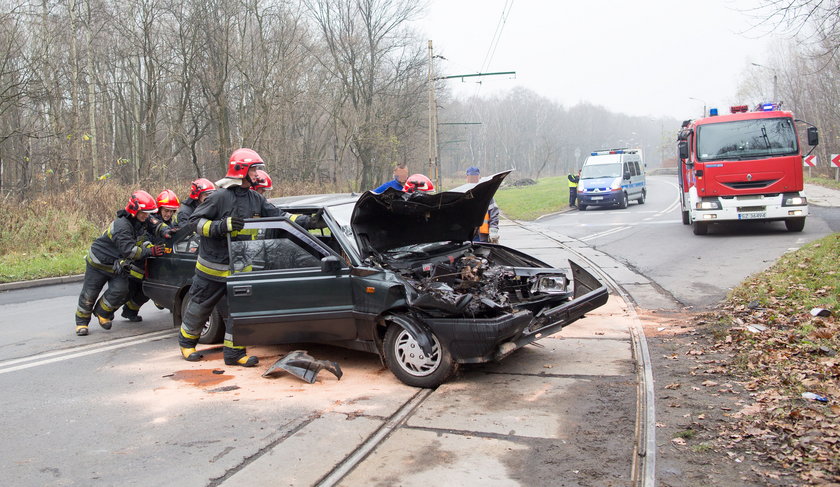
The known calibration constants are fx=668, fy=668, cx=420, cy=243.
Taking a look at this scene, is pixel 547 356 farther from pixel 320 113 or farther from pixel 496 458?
pixel 320 113

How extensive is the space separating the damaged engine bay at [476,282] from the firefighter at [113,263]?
3.44 meters

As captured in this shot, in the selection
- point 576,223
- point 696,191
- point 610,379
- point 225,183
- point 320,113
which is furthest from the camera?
point 320,113

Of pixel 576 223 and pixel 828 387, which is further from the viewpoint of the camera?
pixel 576 223

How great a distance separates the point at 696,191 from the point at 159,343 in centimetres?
1233

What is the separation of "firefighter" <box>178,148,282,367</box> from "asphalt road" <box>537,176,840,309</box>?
5.54m

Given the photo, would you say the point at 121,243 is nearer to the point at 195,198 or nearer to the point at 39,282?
the point at 195,198

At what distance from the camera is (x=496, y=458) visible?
13.3 ft

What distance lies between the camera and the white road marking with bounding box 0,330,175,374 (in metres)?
6.70

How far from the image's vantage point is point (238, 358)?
21.0ft

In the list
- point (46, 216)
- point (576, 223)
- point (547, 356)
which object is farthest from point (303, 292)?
point (576, 223)

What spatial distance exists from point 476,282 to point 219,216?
2526mm

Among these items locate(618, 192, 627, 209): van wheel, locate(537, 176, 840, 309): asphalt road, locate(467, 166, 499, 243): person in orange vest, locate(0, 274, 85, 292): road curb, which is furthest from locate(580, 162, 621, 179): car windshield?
locate(0, 274, 85, 292): road curb

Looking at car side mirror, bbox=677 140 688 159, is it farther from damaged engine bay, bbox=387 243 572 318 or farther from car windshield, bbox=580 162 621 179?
car windshield, bbox=580 162 621 179

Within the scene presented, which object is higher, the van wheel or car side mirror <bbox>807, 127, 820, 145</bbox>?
car side mirror <bbox>807, 127, 820, 145</bbox>
